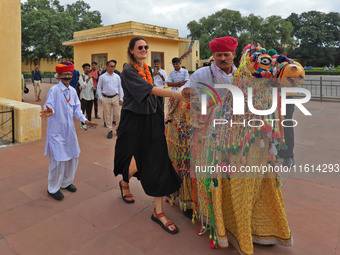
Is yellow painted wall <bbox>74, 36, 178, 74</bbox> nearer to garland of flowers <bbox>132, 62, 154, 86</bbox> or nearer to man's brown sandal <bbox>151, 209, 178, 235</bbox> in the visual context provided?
garland of flowers <bbox>132, 62, 154, 86</bbox>

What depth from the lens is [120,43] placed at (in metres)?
12.8

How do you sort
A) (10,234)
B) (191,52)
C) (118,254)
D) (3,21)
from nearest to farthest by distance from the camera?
(118,254), (10,234), (3,21), (191,52)

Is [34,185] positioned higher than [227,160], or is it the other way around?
[227,160]

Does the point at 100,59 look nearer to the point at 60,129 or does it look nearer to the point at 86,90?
the point at 86,90

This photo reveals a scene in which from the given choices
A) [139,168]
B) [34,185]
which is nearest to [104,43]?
[34,185]

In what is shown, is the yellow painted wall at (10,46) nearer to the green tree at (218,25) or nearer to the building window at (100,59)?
the building window at (100,59)

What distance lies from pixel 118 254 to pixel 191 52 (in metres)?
28.4

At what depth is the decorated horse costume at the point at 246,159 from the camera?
2.09 meters

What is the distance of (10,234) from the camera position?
2.54m

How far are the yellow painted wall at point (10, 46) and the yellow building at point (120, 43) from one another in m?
6.11

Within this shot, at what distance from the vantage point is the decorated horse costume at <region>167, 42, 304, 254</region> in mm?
2090

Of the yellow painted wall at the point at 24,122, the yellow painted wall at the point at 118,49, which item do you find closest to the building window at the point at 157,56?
the yellow painted wall at the point at 118,49

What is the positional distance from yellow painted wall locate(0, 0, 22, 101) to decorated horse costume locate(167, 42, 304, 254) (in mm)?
5857

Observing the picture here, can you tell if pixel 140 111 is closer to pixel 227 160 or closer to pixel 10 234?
pixel 227 160
